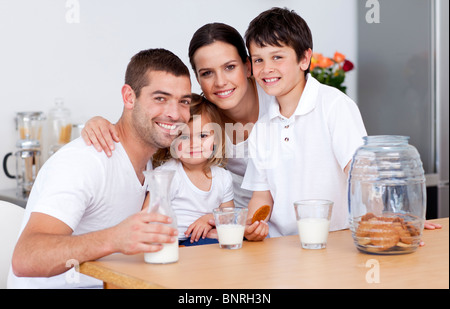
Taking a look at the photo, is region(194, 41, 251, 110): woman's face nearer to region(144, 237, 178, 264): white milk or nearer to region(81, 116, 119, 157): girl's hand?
region(81, 116, 119, 157): girl's hand

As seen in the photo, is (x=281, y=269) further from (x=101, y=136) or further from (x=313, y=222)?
(x=101, y=136)

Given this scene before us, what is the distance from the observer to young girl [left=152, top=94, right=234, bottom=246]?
76.0 inches

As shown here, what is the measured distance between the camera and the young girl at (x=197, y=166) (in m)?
1.93

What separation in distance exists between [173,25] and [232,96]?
1.25 metres

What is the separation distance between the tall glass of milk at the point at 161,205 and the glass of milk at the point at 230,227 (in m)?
0.16

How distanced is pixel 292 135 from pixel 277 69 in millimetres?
213

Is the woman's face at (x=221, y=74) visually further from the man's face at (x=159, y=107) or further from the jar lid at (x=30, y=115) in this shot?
the jar lid at (x=30, y=115)

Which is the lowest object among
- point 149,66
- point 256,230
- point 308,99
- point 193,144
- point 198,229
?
point 198,229

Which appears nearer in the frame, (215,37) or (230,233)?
(230,233)

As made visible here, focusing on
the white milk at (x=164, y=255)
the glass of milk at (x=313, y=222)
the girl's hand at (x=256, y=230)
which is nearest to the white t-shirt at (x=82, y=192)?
the white milk at (x=164, y=255)

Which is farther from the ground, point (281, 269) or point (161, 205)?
point (161, 205)

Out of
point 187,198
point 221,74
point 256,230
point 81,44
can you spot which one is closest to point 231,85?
point 221,74

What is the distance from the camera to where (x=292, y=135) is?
183 centimetres

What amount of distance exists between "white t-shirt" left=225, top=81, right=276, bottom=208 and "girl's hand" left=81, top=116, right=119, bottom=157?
21.8 inches
